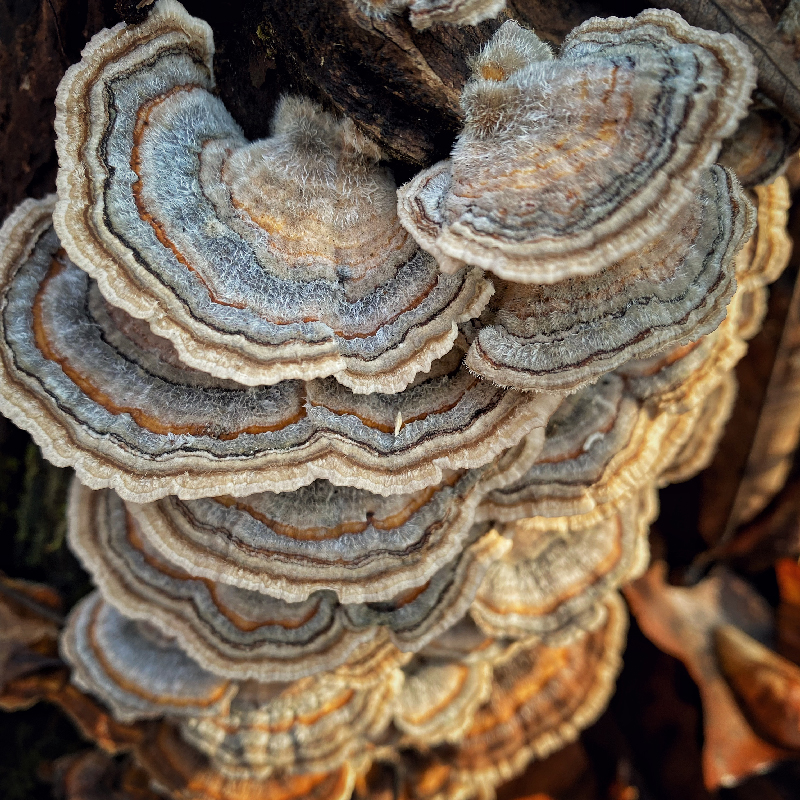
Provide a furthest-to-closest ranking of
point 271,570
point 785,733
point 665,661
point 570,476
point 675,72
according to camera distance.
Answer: point 665,661 → point 785,733 → point 570,476 → point 271,570 → point 675,72

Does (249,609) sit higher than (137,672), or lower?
higher

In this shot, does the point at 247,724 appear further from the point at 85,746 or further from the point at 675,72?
the point at 675,72

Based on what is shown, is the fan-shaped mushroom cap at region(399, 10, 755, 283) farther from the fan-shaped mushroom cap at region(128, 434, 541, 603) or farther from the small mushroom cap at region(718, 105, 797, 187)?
the small mushroom cap at region(718, 105, 797, 187)

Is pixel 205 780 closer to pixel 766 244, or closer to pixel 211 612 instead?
pixel 211 612

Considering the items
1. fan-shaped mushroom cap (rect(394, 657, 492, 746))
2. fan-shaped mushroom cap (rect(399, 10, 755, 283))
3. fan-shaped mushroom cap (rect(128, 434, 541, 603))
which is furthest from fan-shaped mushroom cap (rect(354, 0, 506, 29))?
fan-shaped mushroom cap (rect(394, 657, 492, 746))

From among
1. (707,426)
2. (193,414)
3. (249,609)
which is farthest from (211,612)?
(707,426)

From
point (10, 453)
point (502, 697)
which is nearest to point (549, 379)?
point (502, 697)
